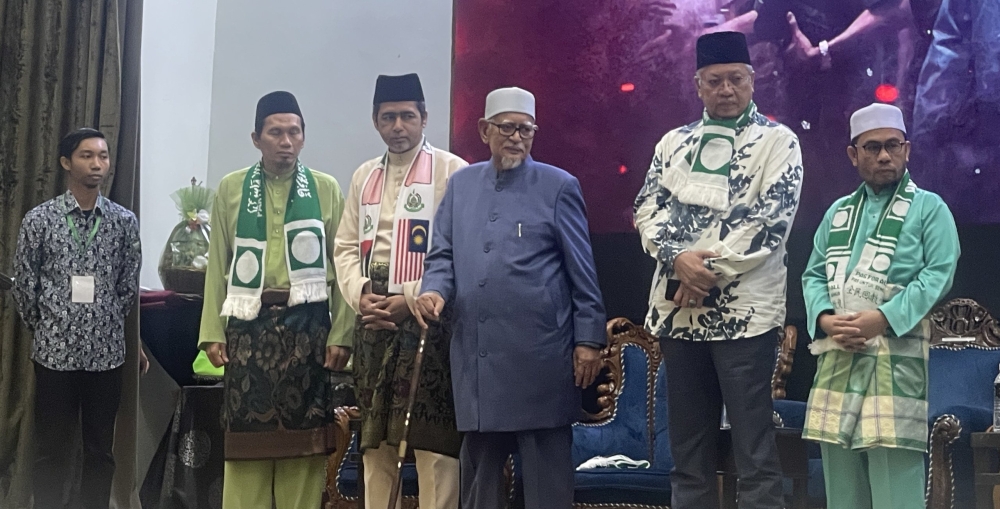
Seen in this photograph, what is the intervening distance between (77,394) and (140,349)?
0.39 m

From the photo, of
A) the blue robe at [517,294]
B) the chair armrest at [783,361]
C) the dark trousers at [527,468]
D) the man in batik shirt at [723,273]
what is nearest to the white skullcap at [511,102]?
the blue robe at [517,294]

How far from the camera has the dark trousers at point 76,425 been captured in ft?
11.8

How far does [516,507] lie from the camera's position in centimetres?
327

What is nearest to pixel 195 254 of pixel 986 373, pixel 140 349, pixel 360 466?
pixel 140 349

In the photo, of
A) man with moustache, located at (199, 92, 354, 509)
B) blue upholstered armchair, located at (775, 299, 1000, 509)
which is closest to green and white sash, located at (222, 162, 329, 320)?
man with moustache, located at (199, 92, 354, 509)

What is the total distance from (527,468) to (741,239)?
86cm

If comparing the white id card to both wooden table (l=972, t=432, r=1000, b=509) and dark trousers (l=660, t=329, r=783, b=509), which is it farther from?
wooden table (l=972, t=432, r=1000, b=509)

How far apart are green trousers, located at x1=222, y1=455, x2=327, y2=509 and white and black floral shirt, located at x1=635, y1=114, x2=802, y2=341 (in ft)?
3.85

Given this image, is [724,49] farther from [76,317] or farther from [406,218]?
[76,317]

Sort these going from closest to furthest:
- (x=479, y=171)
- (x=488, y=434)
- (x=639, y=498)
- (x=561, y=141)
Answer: (x=488, y=434), (x=479, y=171), (x=639, y=498), (x=561, y=141)

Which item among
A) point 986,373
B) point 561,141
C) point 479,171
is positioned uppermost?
point 561,141

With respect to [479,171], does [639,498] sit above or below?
below

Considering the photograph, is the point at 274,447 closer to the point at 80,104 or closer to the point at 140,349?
the point at 140,349

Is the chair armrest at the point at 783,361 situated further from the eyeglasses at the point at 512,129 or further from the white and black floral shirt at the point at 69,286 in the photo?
the white and black floral shirt at the point at 69,286
